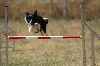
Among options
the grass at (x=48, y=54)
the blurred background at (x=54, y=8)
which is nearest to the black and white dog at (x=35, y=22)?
the grass at (x=48, y=54)

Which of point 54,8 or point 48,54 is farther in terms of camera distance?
point 54,8

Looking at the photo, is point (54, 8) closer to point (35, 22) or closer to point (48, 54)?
point (35, 22)

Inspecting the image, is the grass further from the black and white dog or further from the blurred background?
the blurred background

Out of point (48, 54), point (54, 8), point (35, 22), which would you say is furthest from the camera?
point (54, 8)

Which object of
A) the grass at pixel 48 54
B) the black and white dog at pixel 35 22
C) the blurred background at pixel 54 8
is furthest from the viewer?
the blurred background at pixel 54 8

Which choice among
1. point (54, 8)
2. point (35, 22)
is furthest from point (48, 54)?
point (54, 8)

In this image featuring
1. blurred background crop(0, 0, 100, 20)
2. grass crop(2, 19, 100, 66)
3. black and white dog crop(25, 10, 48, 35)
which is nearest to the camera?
grass crop(2, 19, 100, 66)

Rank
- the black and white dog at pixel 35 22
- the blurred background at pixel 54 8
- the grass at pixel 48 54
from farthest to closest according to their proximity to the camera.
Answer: the blurred background at pixel 54 8 < the black and white dog at pixel 35 22 < the grass at pixel 48 54

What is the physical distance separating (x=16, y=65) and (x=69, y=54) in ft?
6.66

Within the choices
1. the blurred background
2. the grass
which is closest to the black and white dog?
the grass

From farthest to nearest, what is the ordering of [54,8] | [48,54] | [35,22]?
[54,8] < [35,22] < [48,54]

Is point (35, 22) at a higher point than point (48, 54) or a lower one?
higher

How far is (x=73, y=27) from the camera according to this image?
1764 centimetres

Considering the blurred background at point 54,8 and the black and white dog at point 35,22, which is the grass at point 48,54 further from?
the blurred background at point 54,8
